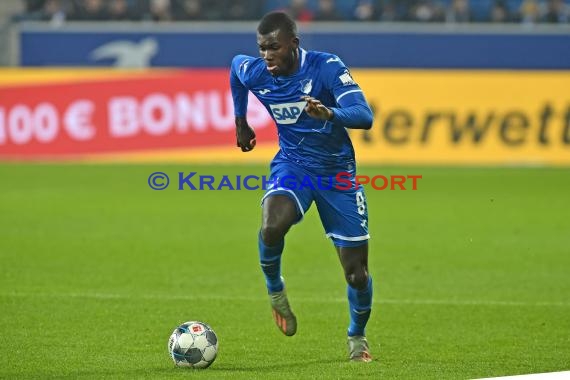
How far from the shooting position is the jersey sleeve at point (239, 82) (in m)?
7.77

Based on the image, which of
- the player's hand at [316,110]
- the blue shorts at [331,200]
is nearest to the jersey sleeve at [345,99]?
the player's hand at [316,110]

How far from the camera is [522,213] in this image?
1588cm

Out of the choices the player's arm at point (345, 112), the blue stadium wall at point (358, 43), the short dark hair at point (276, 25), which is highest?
the short dark hair at point (276, 25)

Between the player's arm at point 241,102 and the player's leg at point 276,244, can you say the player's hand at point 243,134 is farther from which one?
the player's leg at point 276,244

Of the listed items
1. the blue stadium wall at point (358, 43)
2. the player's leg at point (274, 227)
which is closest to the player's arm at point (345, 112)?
the player's leg at point (274, 227)

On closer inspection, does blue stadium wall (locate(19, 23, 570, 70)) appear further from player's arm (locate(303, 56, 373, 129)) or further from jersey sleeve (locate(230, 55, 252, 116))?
player's arm (locate(303, 56, 373, 129))

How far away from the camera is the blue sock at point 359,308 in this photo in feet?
24.2

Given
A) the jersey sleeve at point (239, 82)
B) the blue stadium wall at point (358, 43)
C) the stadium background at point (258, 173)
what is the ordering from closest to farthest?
1. the jersey sleeve at point (239, 82)
2. the stadium background at point (258, 173)
3. the blue stadium wall at point (358, 43)

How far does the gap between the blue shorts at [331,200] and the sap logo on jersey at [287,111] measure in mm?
297

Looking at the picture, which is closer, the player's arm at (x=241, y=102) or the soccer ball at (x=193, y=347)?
the soccer ball at (x=193, y=347)

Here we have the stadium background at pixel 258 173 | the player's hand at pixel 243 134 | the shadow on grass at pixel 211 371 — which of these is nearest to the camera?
the shadow on grass at pixel 211 371

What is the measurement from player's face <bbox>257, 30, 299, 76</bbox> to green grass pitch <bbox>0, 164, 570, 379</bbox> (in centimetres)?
181

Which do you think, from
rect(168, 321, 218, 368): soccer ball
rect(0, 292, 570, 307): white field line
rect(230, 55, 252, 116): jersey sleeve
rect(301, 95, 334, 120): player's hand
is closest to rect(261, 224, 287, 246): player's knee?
rect(168, 321, 218, 368): soccer ball

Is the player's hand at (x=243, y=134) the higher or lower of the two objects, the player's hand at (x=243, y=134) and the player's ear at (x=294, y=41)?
the lower
